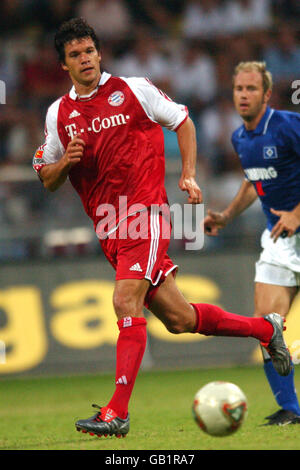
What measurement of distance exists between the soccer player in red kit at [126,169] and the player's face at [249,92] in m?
0.95

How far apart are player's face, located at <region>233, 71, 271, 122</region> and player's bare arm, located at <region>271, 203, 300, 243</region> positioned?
33.1 inches

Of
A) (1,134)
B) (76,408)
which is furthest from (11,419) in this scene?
(1,134)

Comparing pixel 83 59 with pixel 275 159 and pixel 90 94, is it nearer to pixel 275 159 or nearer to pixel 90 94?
pixel 90 94

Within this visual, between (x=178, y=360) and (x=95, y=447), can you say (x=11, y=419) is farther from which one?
(x=178, y=360)

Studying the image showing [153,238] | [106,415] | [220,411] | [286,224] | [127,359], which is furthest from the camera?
[286,224]

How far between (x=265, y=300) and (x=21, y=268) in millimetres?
4259

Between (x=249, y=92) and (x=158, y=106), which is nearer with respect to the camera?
(x=158, y=106)

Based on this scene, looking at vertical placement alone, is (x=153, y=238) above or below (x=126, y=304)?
above

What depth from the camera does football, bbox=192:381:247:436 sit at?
4.60 m

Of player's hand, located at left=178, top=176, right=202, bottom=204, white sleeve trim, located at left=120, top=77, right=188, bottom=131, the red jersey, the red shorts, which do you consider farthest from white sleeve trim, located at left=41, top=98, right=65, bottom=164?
player's hand, located at left=178, top=176, right=202, bottom=204

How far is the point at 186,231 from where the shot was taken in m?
9.86

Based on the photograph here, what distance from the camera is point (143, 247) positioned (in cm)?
525

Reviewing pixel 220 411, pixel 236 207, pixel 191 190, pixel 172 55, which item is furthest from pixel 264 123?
pixel 172 55

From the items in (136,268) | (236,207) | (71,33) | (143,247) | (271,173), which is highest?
(71,33)
